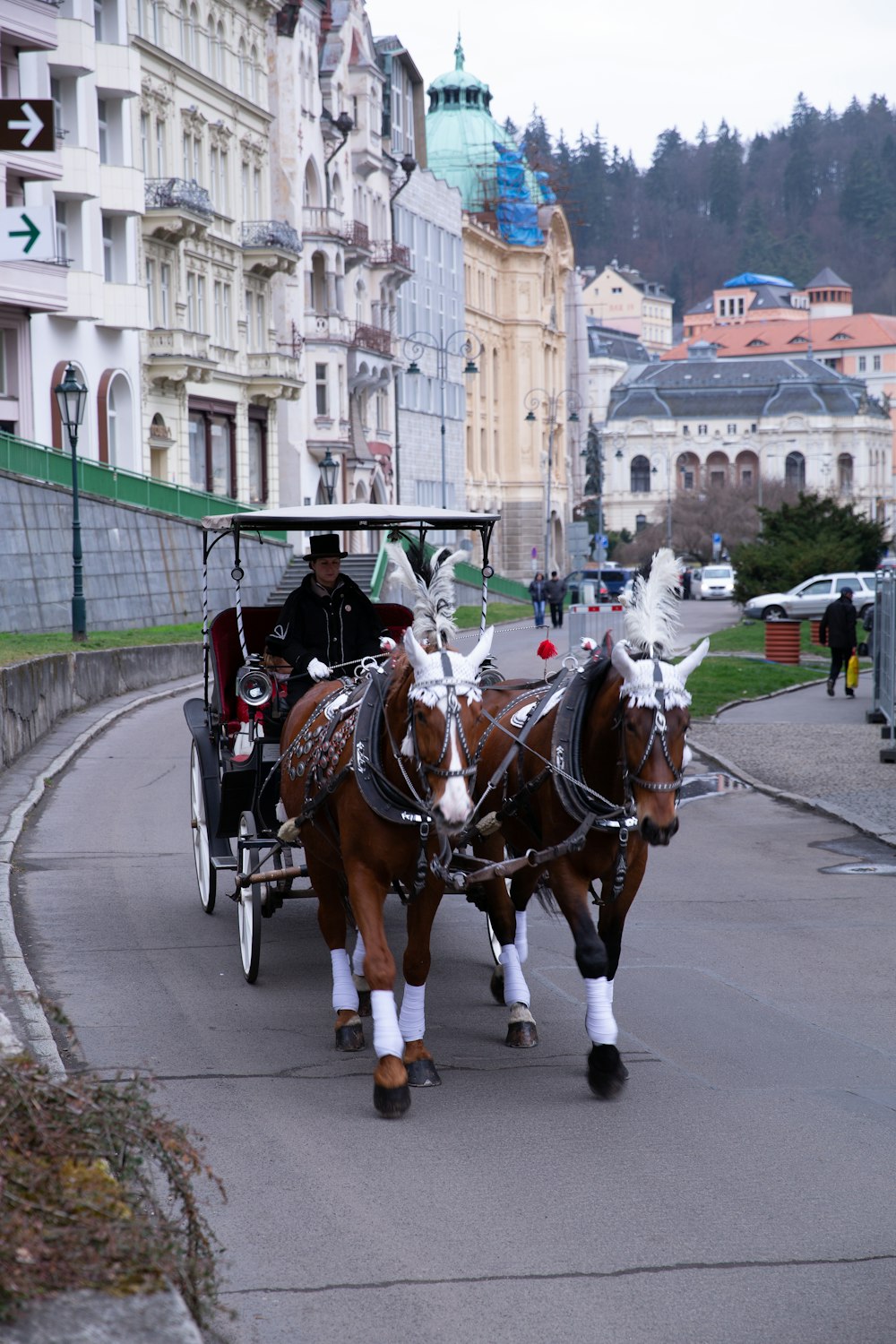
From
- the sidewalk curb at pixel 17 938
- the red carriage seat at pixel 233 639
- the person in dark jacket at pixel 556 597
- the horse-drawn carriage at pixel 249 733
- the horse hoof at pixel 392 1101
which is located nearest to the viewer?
the horse hoof at pixel 392 1101

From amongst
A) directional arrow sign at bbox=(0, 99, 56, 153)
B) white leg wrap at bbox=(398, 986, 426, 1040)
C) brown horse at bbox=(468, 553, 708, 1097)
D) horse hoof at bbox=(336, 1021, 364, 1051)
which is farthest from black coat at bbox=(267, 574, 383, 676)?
directional arrow sign at bbox=(0, 99, 56, 153)

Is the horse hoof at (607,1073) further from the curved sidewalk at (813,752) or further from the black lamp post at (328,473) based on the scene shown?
the black lamp post at (328,473)

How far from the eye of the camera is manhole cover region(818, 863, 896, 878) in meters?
13.7

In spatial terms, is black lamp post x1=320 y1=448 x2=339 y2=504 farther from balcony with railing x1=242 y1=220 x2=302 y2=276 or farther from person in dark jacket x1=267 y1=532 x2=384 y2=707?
person in dark jacket x1=267 y1=532 x2=384 y2=707

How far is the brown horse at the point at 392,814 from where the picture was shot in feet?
23.0

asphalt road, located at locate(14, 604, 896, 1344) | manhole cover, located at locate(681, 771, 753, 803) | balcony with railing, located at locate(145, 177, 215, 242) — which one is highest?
balcony with railing, located at locate(145, 177, 215, 242)

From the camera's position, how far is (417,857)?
758 cm

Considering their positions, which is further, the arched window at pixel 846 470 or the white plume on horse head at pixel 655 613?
the arched window at pixel 846 470

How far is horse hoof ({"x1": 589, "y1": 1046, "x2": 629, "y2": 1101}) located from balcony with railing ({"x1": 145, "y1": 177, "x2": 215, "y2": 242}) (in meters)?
42.8

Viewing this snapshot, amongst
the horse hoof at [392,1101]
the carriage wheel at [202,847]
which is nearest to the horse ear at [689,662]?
the horse hoof at [392,1101]

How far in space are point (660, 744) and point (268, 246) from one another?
5067 centimetres

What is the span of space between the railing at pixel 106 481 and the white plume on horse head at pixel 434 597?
24.6 metres

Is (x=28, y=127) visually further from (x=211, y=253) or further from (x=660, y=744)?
(x=211, y=253)

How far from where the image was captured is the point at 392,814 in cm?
738
